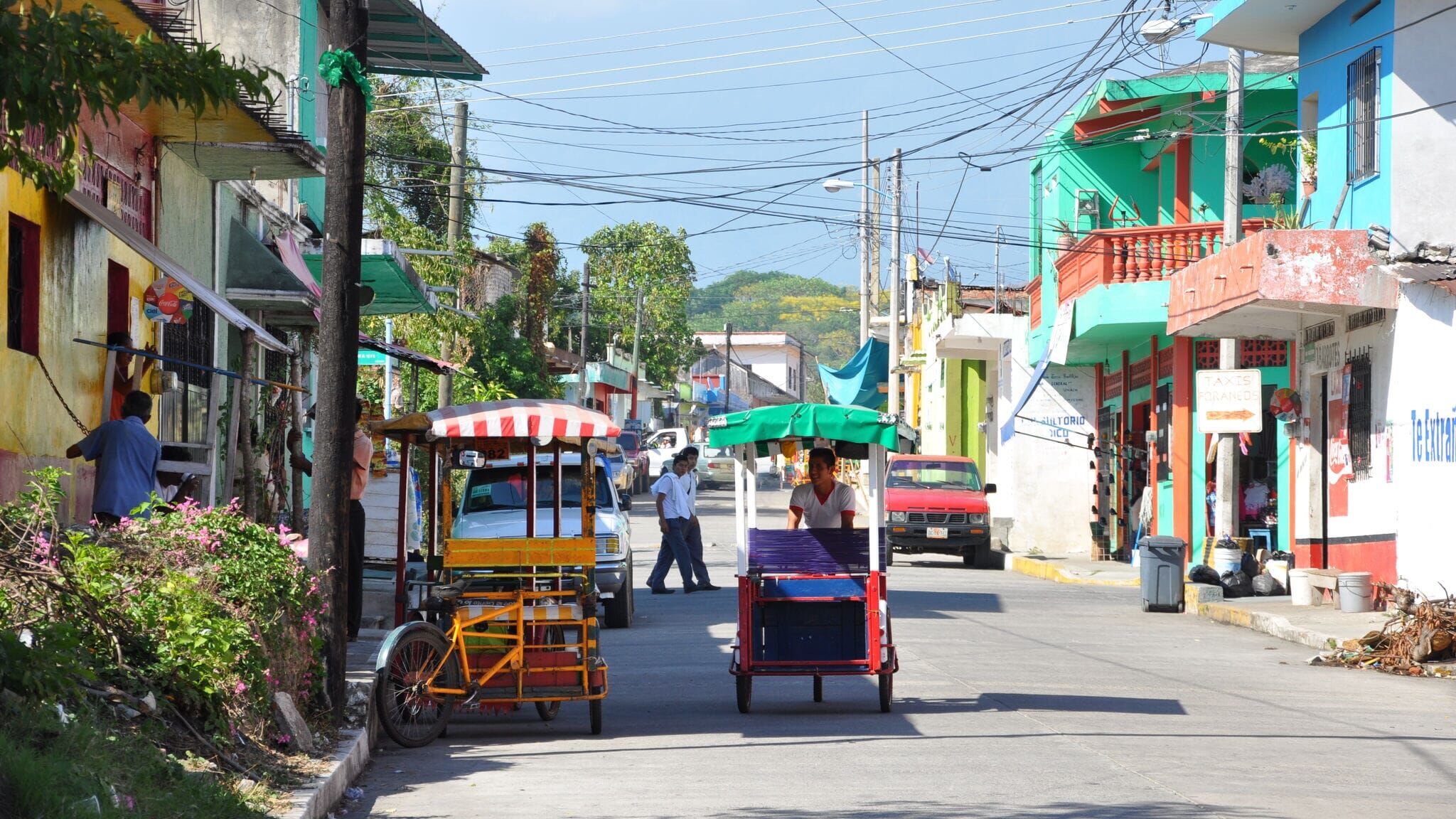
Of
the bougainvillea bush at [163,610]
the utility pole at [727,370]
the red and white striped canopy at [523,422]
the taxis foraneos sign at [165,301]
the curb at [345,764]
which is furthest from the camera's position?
the utility pole at [727,370]

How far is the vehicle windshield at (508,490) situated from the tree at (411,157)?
1364cm

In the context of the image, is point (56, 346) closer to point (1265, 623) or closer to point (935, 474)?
point (1265, 623)

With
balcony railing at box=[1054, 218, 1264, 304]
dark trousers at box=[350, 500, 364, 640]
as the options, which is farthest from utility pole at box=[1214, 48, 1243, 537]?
dark trousers at box=[350, 500, 364, 640]

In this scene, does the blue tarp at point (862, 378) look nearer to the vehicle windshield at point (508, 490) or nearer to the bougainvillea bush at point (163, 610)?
the vehicle windshield at point (508, 490)

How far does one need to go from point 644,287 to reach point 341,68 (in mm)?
61183

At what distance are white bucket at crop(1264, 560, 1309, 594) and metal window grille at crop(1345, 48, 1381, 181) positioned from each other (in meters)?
5.52

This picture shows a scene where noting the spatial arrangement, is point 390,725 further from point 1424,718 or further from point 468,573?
point 1424,718

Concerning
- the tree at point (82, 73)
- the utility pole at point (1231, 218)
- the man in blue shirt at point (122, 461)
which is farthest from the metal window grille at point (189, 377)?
the utility pole at point (1231, 218)

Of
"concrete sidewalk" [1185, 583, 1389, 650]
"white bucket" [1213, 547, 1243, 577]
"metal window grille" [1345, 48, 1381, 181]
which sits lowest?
"concrete sidewalk" [1185, 583, 1389, 650]

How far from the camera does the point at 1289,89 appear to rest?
88.8ft

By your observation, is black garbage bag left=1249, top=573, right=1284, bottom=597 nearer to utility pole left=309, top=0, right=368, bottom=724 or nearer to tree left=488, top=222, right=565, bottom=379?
utility pole left=309, top=0, right=368, bottom=724

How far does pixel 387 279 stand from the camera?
22.2 m

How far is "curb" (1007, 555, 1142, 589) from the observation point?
1014 inches

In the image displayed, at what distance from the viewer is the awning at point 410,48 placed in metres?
21.6
